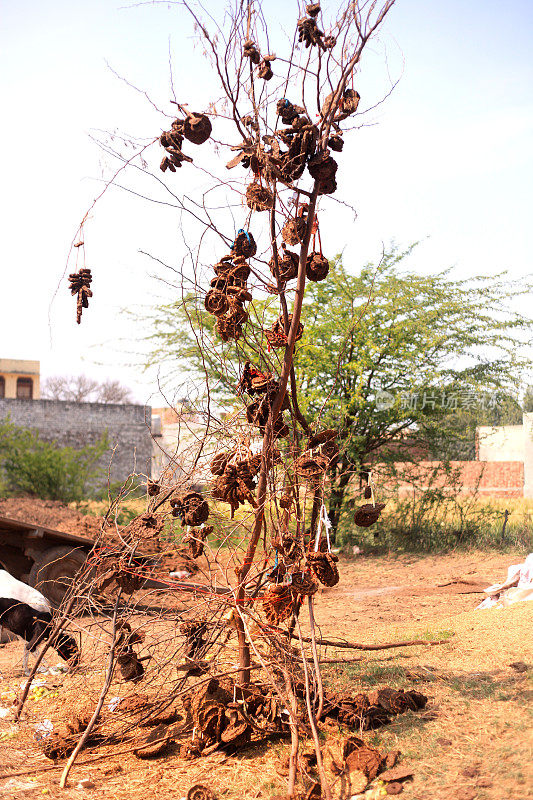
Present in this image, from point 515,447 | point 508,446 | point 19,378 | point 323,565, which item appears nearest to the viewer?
point 323,565

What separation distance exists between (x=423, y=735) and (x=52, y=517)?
8.59 m

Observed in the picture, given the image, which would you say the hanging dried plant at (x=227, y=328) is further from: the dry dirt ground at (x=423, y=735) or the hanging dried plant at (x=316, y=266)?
the dry dirt ground at (x=423, y=735)

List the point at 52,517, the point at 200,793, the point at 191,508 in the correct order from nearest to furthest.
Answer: the point at 200,793 → the point at 191,508 → the point at 52,517

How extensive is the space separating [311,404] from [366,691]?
803 cm

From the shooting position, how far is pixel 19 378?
39.9 metres

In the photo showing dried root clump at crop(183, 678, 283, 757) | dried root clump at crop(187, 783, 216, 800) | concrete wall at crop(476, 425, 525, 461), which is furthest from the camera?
concrete wall at crop(476, 425, 525, 461)

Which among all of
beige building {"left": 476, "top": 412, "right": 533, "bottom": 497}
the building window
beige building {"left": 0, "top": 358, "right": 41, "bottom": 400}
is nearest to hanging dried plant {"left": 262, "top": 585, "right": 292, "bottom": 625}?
beige building {"left": 476, "top": 412, "right": 533, "bottom": 497}

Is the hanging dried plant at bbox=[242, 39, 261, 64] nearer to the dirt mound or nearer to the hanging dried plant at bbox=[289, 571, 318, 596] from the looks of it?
the hanging dried plant at bbox=[289, 571, 318, 596]

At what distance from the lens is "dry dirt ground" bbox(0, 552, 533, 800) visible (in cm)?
354

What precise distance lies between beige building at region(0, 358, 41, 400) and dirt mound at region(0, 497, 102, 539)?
28.8m

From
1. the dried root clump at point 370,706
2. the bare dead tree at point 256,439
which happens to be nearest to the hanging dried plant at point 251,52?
the bare dead tree at point 256,439

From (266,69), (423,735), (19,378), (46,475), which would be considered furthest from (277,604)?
(19,378)

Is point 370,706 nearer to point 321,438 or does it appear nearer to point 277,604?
point 277,604

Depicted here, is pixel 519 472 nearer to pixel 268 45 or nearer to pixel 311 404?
pixel 311 404
